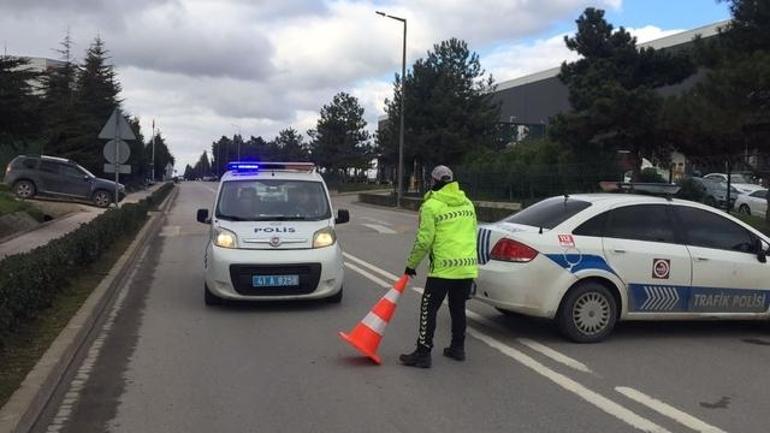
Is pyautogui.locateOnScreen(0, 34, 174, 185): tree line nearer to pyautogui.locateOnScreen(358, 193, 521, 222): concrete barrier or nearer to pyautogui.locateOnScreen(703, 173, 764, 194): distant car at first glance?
pyautogui.locateOnScreen(358, 193, 521, 222): concrete barrier

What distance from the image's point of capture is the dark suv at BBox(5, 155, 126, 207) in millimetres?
29422

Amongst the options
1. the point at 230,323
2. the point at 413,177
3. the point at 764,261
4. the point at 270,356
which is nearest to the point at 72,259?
the point at 230,323

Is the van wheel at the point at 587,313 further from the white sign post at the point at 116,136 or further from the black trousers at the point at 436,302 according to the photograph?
the white sign post at the point at 116,136

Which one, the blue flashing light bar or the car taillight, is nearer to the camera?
the car taillight

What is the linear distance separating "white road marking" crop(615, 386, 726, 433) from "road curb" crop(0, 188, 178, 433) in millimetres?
4352

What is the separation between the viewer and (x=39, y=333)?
301 inches

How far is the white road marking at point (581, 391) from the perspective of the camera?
5.47 metres

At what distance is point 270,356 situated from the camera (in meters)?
7.34

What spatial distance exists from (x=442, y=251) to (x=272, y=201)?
4.20 meters

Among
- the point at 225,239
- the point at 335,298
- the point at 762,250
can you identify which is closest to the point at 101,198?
the point at 225,239

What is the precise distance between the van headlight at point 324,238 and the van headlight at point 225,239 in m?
0.98

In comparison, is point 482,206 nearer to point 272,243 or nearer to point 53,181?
point 53,181

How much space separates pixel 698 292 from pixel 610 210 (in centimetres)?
124

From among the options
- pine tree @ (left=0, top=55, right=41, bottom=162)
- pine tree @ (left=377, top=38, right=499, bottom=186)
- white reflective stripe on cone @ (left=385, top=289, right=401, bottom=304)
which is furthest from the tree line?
pine tree @ (left=377, top=38, right=499, bottom=186)
